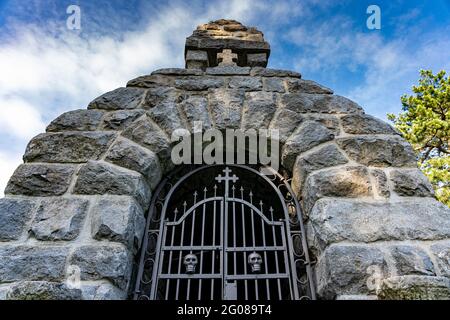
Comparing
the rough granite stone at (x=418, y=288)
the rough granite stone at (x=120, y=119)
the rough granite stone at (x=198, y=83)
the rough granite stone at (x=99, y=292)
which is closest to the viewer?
the rough granite stone at (x=418, y=288)

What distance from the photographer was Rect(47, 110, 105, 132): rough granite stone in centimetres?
230

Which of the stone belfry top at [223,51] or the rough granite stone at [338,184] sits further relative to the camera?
the stone belfry top at [223,51]

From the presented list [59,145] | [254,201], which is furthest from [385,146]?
[59,145]

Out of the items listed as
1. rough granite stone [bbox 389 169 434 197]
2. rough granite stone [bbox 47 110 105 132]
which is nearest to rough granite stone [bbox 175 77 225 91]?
rough granite stone [bbox 47 110 105 132]

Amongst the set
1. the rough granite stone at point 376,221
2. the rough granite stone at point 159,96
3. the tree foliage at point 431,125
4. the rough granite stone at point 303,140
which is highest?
the tree foliage at point 431,125

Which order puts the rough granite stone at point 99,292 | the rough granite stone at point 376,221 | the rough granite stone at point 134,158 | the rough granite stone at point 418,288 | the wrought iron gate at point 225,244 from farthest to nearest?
the rough granite stone at point 134,158, the wrought iron gate at point 225,244, the rough granite stone at point 376,221, the rough granite stone at point 99,292, the rough granite stone at point 418,288

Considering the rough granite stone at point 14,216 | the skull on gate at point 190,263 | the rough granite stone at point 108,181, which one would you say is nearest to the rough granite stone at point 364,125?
the skull on gate at point 190,263

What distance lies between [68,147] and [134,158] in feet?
1.68

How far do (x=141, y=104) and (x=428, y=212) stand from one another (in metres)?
2.18

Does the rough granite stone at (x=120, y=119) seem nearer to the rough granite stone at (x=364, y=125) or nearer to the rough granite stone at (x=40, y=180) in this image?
the rough granite stone at (x=40, y=180)

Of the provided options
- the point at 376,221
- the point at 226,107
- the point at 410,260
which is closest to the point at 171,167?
the point at 226,107

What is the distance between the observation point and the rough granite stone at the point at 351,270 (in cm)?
158

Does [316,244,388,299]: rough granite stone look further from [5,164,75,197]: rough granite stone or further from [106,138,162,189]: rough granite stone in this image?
[5,164,75,197]: rough granite stone
